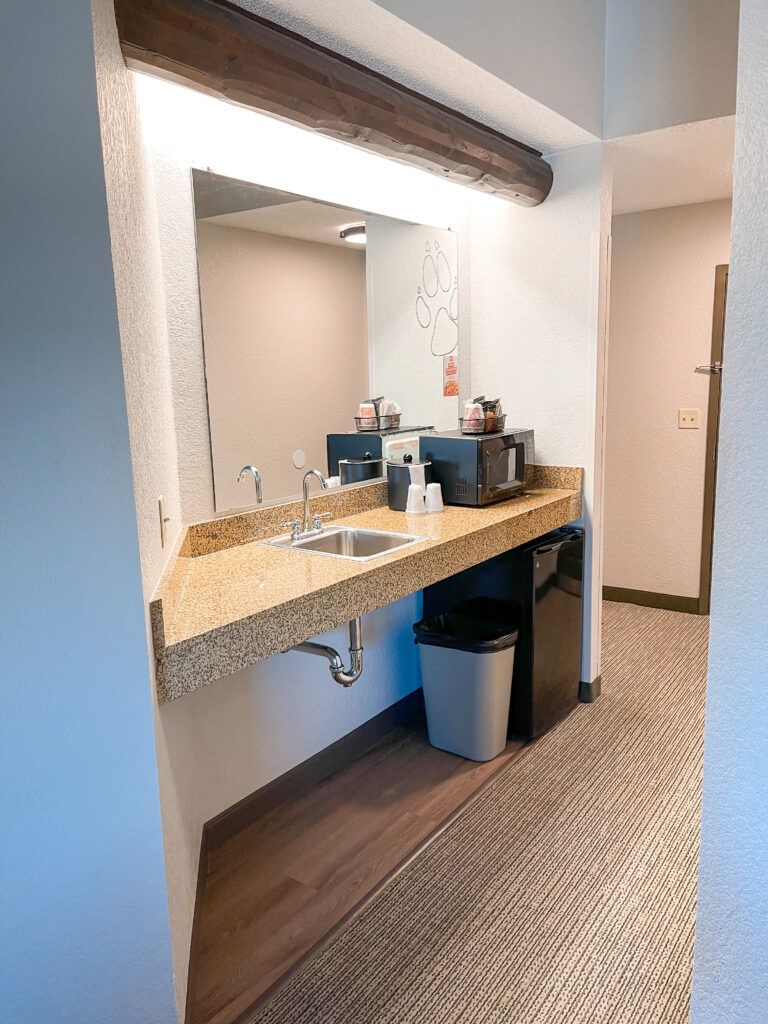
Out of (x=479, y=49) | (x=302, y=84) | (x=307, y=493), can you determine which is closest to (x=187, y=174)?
(x=302, y=84)

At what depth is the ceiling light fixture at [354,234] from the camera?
8.89 feet

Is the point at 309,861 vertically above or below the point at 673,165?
below

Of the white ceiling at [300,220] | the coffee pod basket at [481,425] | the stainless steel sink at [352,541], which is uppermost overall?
the white ceiling at [300,220]

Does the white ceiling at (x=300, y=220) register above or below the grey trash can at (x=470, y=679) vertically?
above

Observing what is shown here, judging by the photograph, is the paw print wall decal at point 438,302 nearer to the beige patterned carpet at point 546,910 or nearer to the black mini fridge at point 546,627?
the black mini fridge at point 546,627

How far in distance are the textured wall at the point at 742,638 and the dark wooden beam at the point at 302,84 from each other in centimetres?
111

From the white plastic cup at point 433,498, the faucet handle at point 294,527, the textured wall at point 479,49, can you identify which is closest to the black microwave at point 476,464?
the white plastic cup at point 433,498

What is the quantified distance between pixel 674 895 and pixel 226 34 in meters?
2.48

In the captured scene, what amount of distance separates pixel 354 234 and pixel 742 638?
2128 millimetres

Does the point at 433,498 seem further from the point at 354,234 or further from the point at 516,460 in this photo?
the point at 354,234

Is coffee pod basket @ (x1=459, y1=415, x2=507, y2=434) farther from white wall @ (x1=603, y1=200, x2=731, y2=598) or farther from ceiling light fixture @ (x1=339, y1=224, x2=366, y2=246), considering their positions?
white wall @ (x1=603, y1=200, x2=731, y2=598)

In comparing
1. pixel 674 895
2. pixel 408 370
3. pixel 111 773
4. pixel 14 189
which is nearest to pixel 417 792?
pixel 674 895

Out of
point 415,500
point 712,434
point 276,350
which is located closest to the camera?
point 276,350

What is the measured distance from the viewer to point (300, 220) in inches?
98.4
